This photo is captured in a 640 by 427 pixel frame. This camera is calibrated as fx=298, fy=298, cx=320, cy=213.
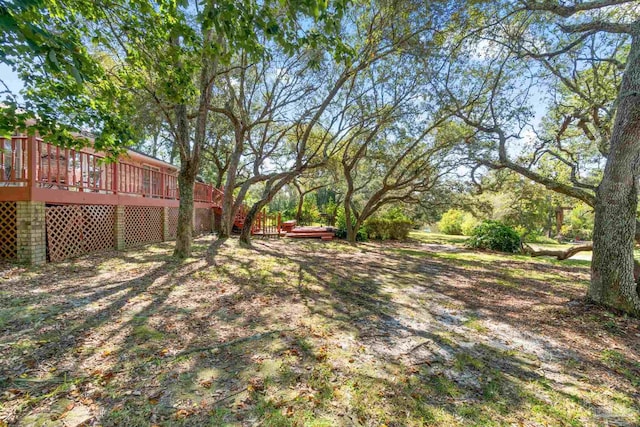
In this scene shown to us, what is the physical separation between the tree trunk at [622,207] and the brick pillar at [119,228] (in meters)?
10.8

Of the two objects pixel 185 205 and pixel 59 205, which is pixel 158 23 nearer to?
pixel 185 205

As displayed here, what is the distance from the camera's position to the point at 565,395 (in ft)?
8.08

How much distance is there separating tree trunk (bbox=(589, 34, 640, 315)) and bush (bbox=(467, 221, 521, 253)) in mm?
10780

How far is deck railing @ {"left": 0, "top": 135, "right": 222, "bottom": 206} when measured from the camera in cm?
596

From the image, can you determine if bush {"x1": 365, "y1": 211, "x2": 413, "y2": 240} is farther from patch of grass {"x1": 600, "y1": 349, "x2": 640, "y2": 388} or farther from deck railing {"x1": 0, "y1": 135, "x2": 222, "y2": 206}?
patch of grass {"x1": 600, "y1": 349, "x2": 640, "y2": 388}

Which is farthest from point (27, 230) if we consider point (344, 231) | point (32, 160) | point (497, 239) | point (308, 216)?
point (308, 216)

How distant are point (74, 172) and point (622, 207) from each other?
443 inches

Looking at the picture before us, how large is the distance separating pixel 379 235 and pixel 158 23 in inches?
582

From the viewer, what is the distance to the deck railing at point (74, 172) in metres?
5.96

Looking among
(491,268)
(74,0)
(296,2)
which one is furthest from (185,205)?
(491,268)

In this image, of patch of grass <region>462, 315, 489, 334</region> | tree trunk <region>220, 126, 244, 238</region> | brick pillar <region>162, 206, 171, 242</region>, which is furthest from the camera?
tree trunk <region>220, 126, 244, 238</region>

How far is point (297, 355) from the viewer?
289 centimetres

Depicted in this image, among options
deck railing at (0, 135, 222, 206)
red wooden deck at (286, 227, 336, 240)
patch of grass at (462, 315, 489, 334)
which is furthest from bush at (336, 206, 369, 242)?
patch of grass at (462, 315, 489, 334)

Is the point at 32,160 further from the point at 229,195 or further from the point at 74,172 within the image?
the point at 229,195
